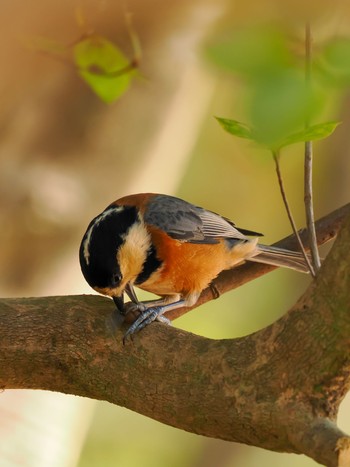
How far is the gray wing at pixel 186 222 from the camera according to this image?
3.26 metres

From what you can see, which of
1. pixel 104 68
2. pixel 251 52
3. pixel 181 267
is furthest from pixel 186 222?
pixel 251 52

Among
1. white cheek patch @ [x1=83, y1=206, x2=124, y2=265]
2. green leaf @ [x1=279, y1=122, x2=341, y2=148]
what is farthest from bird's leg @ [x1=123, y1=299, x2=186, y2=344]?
green leaf @ [x1=279, y1=122, x2=341, y2=148]

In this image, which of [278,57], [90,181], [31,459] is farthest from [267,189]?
[278,57]

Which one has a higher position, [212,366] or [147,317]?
[212,366]

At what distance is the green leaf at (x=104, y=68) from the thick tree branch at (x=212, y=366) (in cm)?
60

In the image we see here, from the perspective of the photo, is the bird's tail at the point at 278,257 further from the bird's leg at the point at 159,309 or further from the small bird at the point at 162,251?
the bird's leg at the point at 159,309

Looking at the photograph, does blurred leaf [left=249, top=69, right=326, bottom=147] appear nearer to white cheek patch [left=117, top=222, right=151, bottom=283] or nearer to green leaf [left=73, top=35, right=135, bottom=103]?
green leaf [left=73, top=35, right=135, bottom=103]

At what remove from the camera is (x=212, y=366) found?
1943mm

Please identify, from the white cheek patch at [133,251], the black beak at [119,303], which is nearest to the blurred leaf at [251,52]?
the black beak at [119,303]

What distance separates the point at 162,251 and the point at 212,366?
125cm

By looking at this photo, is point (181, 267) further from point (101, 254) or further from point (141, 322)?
point (141, 322)

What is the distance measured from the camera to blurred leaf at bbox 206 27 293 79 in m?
0.73

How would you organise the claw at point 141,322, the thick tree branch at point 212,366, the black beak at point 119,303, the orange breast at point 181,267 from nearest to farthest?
the thick tree branch at point 212,366
the claw at point 141,322
the black beak at point 119,303
the orange breast at point 181,267

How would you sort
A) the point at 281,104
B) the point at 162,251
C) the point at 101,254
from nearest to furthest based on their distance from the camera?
the point at 281,104 → the point at 101,254 → the point at 162,251
